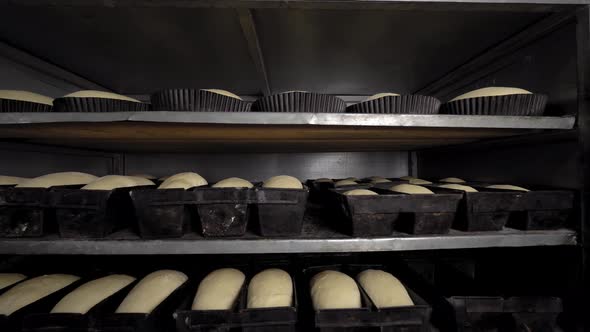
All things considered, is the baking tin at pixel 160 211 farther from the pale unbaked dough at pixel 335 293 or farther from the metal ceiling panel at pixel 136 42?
the metal ceiling panel at pixel 136 42

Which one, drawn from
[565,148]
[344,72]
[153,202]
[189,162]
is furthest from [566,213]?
[189,162]

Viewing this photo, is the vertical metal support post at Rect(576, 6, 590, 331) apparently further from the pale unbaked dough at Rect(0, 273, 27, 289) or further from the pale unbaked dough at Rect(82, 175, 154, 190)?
the pale unbaked dough at Rect(0, 273, 27, 289)

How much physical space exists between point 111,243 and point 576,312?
165 cm

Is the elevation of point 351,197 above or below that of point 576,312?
above

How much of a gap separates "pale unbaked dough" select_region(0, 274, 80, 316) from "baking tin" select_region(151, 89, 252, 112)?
77 cm

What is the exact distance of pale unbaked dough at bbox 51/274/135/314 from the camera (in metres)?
0.76

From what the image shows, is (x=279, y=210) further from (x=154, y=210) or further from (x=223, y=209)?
(x=154, y=210)

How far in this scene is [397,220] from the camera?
851 mm

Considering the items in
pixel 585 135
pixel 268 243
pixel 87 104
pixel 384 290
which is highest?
pixel 87 104

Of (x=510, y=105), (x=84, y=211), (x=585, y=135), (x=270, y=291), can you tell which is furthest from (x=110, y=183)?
(x=585, y=135)

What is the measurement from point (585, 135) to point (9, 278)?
7.14ft

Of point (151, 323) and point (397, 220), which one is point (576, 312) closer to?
point (397, 220)

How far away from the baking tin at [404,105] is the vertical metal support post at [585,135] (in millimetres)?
472

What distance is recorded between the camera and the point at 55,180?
32.3 inches
